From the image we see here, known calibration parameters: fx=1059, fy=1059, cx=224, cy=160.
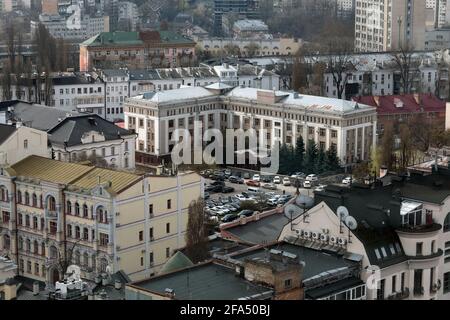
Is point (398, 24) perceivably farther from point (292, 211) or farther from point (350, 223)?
point (350, 223)

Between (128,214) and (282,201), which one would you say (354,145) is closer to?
(282,201)

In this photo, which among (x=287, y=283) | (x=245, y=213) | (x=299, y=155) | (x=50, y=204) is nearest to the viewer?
(x=287, y=283)

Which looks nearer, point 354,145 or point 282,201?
point 282,201

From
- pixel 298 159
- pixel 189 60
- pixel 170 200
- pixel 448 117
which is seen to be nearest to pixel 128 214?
pixel 170 200

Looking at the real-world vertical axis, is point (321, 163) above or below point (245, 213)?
above

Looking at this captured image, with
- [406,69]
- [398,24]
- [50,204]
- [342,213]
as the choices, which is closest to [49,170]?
[50,204]

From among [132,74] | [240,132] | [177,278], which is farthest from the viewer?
[132,74]

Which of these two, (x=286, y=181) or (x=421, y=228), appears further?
(x=286, y=181)
